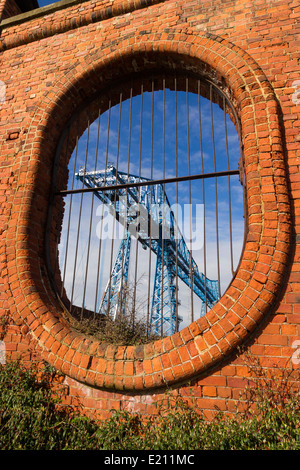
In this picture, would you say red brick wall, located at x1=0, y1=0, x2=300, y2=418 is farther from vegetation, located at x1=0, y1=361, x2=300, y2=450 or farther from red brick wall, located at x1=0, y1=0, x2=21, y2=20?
red brick wall, located at x1=0, y1=0, x2=21, y2=20

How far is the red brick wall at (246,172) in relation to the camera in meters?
2.38

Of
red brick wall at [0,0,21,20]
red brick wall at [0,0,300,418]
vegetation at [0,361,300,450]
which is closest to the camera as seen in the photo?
vegetation at [0,361,300,450]

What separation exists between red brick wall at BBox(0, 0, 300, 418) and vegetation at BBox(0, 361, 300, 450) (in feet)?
0.41

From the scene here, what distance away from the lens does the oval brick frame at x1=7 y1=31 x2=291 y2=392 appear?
7.85 feet

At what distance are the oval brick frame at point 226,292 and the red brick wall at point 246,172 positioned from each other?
1 centimetres

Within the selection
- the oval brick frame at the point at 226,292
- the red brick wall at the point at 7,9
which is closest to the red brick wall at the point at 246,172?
the oval brick frame at the point at 226,292

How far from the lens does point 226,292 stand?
2531 mm

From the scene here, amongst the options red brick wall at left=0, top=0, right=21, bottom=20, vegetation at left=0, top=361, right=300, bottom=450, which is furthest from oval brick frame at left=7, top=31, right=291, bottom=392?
red brick wall at left=0, top=0, right=21, bottom=20

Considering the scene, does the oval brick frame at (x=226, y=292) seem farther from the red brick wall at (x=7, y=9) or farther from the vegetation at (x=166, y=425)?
the red brick wall at (x=7, y=9)

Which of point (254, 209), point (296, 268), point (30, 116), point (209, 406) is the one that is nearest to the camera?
point (209, 406)

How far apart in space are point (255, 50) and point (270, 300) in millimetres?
2666
